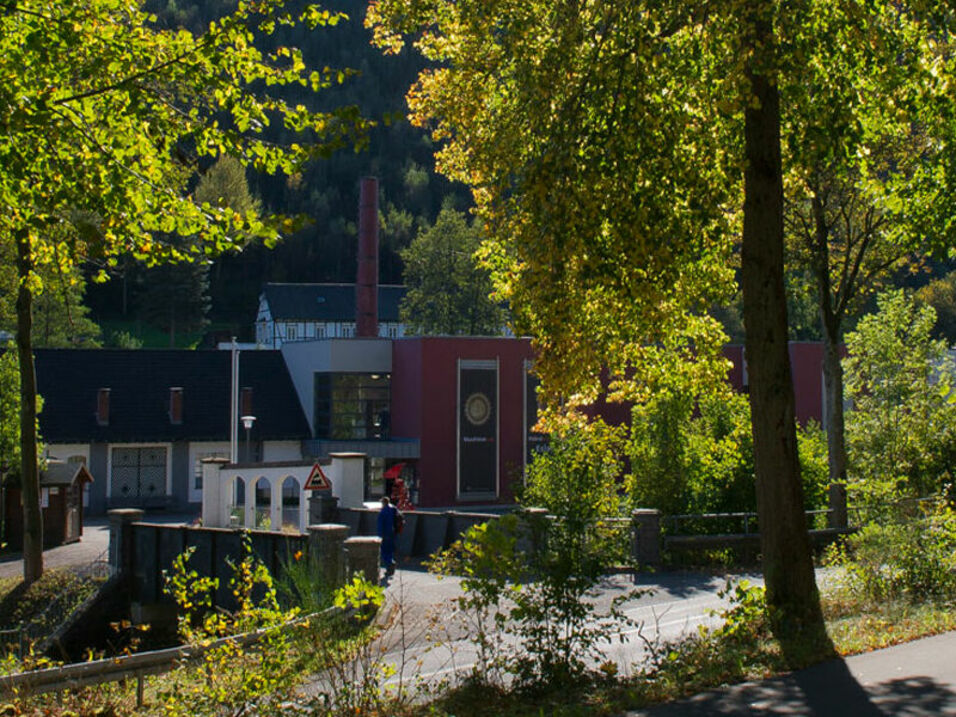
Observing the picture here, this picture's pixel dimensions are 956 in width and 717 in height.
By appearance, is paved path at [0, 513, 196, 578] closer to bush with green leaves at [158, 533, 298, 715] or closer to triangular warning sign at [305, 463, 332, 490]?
triangular warning sign at [305, 463, 332, 490]

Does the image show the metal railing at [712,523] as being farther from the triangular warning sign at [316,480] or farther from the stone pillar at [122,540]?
the stone pillar at [122,540]

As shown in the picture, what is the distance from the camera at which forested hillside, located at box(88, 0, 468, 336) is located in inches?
4245

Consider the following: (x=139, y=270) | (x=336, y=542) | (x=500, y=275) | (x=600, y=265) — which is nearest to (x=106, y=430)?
(x=336, y=542)

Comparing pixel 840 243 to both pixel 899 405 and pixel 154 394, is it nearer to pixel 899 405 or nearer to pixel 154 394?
pixel 899 405

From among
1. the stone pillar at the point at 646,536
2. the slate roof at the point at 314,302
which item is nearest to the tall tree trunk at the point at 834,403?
the stone pillar at the point at 646,536

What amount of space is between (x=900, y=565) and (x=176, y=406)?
38.4 m

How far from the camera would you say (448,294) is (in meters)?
85.4

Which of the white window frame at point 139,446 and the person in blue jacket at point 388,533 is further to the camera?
the white window frame at point 139,446

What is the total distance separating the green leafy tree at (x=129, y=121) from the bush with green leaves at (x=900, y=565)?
24.9 ft

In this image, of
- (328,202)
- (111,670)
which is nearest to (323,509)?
(111,670)

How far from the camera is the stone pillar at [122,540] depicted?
2808cm

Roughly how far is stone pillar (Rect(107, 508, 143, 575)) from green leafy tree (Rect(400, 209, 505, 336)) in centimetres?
5538

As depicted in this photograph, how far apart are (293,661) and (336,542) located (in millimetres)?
9932

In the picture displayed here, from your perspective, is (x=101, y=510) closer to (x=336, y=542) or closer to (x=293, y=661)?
(x=336, y=542)
